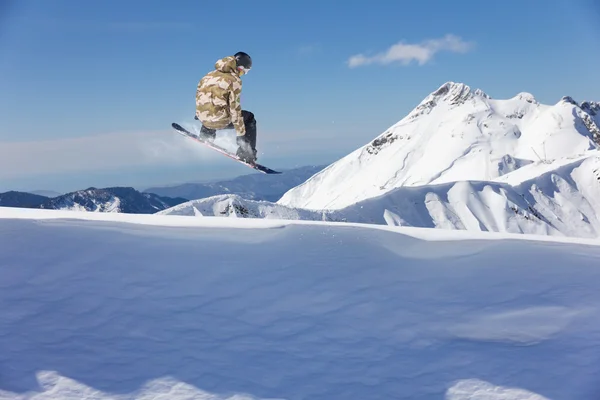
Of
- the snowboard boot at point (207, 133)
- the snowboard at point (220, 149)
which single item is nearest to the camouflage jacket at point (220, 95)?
the snowboard boot at point (207, 133)

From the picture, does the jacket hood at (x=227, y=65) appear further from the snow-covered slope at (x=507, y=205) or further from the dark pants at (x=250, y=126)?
the snow-covered slope at (x=507, y=205)

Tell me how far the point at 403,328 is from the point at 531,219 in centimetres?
11781

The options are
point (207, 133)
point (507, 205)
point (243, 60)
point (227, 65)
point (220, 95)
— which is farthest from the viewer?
point (507, 205)

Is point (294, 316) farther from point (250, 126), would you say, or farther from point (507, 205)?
point (507, 205)

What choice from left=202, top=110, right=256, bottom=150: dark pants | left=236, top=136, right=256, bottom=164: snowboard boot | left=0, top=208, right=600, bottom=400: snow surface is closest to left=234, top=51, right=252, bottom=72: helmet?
left=202, top=110, right=256, bottom=150: dark pants

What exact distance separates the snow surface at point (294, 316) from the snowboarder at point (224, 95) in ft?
13.9

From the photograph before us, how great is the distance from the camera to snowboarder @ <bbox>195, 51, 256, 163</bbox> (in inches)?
465

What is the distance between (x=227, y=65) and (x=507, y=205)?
11214 centimetres

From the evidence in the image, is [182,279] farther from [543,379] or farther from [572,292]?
[572,292]

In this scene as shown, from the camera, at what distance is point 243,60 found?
11.6 meters

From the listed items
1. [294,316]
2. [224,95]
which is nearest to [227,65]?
[224,95]

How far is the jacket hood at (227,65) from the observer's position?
11766 millimetres

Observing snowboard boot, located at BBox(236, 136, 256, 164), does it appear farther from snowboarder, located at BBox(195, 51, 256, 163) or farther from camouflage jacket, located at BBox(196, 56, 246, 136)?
camouflage jacket, located at BBox(196, 56, 246, 136)

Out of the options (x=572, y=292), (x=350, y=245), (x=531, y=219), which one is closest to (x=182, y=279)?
(x=350, y=245)
